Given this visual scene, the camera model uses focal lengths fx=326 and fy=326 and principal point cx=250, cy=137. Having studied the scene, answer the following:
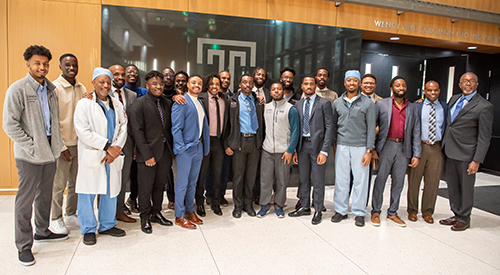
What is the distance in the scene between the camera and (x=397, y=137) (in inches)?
162

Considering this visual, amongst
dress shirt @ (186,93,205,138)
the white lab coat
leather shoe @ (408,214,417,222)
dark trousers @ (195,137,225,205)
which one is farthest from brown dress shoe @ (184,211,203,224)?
leather shoe @ (408,214,417,222)

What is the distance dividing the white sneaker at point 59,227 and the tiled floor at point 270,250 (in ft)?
0.32

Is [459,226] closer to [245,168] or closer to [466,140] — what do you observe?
[466,140]

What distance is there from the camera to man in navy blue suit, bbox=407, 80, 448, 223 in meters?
4.22

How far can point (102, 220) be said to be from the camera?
3.51 m

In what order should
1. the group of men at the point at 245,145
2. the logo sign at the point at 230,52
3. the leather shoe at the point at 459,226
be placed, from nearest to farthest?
the group of men at the point at 245,145 < the leather shoe at the point at 459,226 < the logo sign at the point at 230,52

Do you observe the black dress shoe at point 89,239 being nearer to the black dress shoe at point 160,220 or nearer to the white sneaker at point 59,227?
the white sneaker at point 59,227

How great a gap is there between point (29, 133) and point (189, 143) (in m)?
1.52

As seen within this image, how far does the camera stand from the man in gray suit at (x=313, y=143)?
13.5 ft

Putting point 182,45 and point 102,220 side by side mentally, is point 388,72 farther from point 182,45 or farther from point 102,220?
point 102,220

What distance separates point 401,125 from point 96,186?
361 cm

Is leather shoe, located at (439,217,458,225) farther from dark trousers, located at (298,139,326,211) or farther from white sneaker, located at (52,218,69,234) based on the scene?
white sneaker, located at (52,218,69,234)

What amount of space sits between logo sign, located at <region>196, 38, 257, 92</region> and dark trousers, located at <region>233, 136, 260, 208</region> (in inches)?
74.3

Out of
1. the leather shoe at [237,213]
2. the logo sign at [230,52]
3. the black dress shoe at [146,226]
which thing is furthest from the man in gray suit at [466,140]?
the black dress shoe at [146,226]
